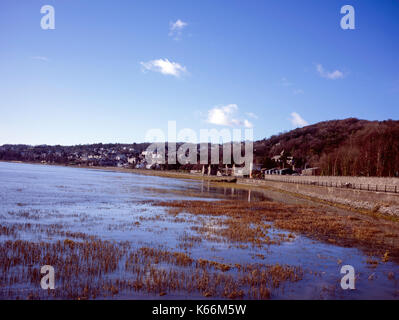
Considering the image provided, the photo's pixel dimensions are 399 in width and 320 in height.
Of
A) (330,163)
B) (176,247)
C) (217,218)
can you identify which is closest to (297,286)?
(176,247)

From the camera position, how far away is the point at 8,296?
960 centimetres

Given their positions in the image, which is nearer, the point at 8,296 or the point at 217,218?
the point at 8,296

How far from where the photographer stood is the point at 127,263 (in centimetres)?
1340

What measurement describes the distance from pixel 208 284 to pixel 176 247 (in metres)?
5.57

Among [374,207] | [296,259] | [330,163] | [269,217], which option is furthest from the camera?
[330,163]

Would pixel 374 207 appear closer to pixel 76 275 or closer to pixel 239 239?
pixel 239 239

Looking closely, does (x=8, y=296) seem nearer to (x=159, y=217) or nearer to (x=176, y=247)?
(x=176, y=247)

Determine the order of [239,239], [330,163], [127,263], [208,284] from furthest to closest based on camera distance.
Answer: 1. [330,163]
2. [239,239]
3. [127,263]
4. [208,284]

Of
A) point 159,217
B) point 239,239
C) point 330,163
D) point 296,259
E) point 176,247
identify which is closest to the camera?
point 296,259

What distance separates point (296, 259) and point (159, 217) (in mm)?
14113

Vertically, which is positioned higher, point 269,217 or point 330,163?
point 330,163
